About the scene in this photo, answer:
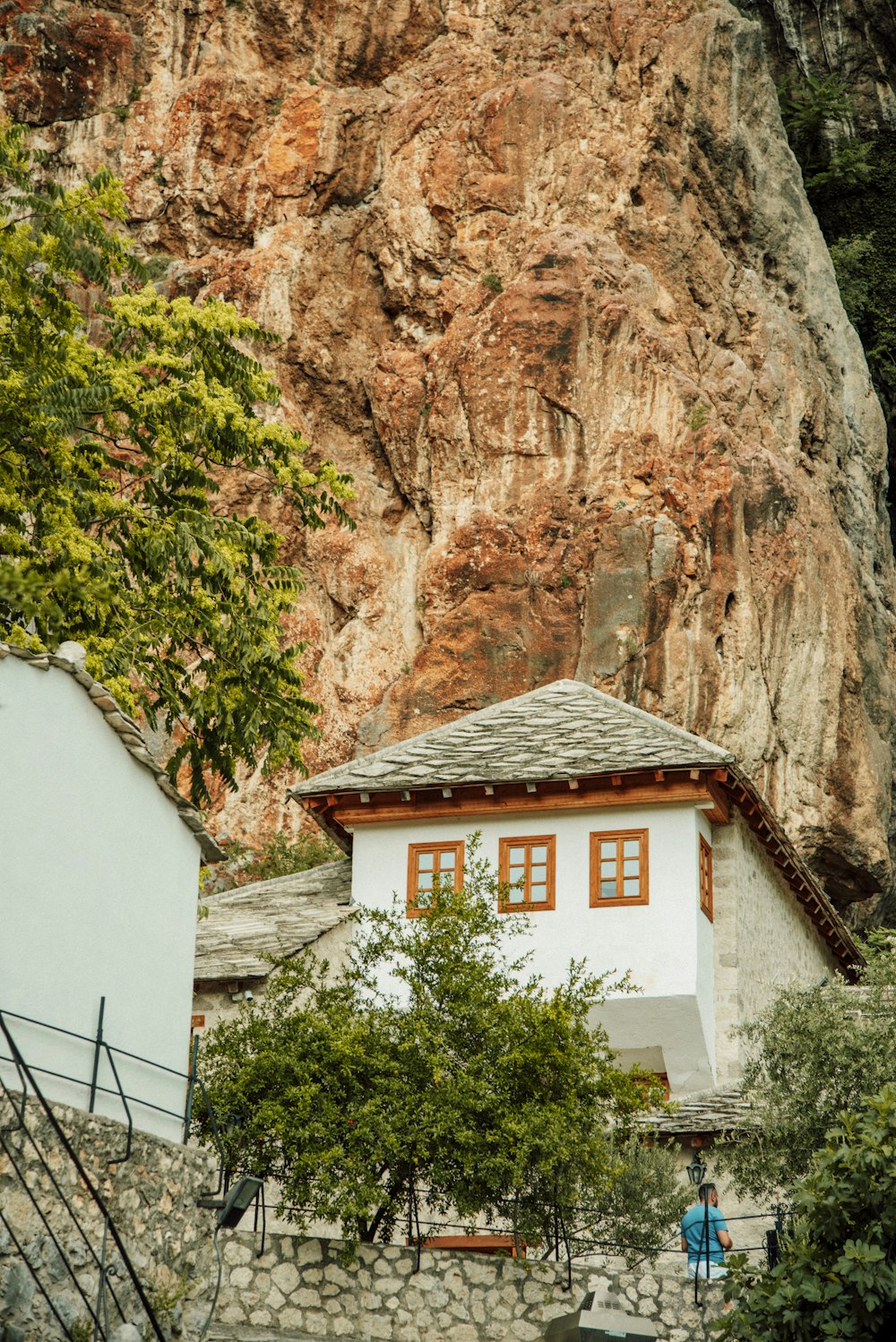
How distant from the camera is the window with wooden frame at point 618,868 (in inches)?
912

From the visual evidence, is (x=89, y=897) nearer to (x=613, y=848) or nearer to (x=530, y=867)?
(x=530, y=867)

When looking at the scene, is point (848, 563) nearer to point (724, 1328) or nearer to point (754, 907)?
point (754, 907)

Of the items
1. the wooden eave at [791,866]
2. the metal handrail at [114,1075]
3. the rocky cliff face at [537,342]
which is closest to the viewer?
the metal handrail at [114,1075]

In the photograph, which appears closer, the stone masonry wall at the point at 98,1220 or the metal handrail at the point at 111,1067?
the stone masonry wall at the point at 98,1220

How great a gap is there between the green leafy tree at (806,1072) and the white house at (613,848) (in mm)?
4488

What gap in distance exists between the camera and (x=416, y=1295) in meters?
15.5

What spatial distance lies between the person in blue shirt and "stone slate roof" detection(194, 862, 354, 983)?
6153mm

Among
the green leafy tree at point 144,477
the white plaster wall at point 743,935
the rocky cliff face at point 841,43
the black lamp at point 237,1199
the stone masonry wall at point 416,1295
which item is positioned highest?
the rocky cliff face at point 841,43

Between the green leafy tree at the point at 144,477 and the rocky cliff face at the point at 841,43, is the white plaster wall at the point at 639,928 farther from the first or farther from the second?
the rocky cliff face at the point at 841,43

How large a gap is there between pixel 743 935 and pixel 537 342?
20.8 meters

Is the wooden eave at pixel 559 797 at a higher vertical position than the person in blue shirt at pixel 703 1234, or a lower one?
higher

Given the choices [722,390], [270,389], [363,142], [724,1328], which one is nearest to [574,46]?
[363,142]

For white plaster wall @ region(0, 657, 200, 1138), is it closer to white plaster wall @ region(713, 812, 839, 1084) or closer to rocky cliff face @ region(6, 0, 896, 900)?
white plaster wall @ region(713, 812, 839, 1084)

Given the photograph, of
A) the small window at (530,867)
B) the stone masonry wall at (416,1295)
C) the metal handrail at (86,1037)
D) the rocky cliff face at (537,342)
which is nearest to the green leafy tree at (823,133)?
the rocky cliff face at (537,342)
